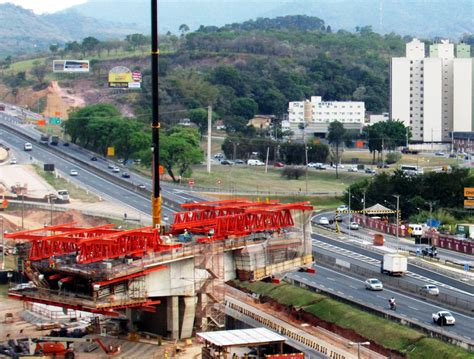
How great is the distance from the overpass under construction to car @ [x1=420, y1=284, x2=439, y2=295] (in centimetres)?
799

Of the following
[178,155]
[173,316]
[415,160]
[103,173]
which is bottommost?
[173,316]

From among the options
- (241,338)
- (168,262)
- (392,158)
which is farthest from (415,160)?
(241,338)

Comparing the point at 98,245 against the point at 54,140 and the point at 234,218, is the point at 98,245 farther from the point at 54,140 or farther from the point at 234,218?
the point at 54,140

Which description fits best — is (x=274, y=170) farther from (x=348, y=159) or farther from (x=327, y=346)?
(x=327, y=346)

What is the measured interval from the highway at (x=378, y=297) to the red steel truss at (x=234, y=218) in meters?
7.14

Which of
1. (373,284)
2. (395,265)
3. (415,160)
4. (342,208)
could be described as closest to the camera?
(373,284)

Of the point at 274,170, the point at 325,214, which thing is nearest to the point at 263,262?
the point at 325,214

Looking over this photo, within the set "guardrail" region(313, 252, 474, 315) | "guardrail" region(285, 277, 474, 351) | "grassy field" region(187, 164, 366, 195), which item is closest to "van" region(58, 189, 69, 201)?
"grassy field" region(187, 164, 366, 195)

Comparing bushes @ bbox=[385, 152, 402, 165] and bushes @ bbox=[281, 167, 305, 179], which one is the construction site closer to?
bushes @ bbox=[281, 167, 305, 179]

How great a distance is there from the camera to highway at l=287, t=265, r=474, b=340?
72.3 metres

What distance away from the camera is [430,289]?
81.3 metres

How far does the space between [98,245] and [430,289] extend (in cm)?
2551

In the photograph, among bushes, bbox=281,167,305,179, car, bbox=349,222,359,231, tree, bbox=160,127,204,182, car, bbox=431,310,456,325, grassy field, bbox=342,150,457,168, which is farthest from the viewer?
grassy field, bbox=342,150,457,168

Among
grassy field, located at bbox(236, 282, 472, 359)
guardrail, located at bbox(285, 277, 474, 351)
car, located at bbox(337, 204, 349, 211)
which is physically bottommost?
grassy field, located at bbox(236, 282, 472, 359)
